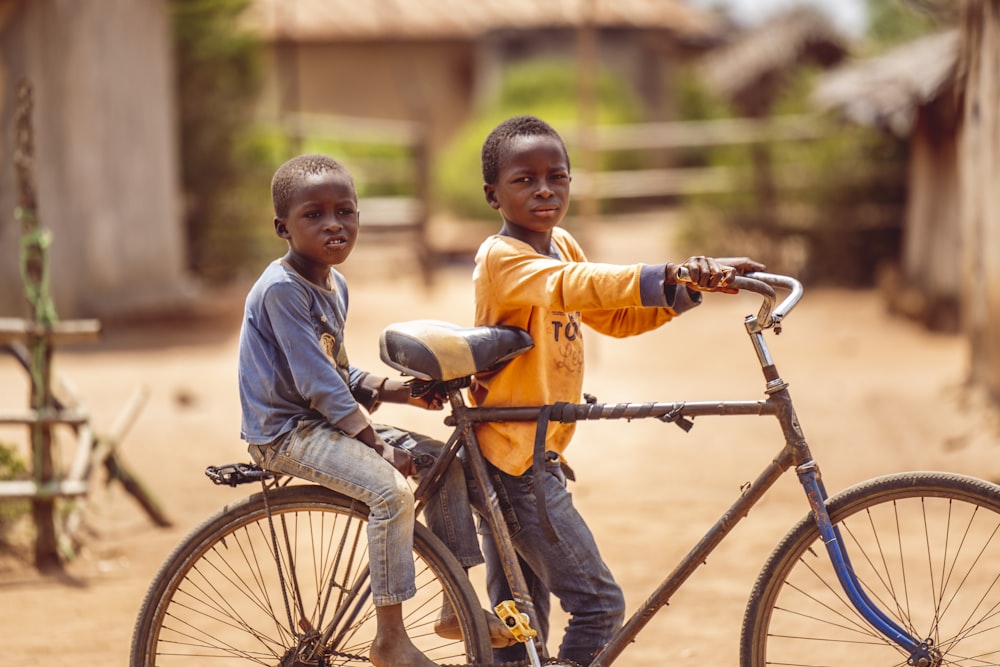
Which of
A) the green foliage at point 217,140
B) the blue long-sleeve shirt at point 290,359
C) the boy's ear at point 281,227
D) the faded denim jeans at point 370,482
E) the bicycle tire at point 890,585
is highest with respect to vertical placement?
the green foliage at point 217,140

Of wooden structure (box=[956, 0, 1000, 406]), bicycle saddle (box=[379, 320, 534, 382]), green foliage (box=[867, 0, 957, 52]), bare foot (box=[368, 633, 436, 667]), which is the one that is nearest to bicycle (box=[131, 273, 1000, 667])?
bicycle saddle (box=[379, 320, 534, 382])

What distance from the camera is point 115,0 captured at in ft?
34.9

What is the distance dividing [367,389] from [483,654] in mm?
650

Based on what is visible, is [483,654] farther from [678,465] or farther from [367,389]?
[678,465]

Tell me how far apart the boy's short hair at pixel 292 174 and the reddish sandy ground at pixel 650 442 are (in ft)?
5.60

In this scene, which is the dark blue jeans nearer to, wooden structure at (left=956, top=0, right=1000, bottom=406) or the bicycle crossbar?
the bicycle crossbar

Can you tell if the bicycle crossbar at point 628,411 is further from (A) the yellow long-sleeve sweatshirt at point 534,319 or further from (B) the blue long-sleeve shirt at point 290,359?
(B) the blue long-sleeve shirt at point 290,359

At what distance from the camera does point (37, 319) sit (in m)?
4.72

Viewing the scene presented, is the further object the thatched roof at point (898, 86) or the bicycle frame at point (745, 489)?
the thatched roof at point (898, 86)

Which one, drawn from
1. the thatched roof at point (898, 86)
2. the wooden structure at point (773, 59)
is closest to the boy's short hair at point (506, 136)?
the thatched roof at point (898, 86)

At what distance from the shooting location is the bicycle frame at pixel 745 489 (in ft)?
Answer: 8.54

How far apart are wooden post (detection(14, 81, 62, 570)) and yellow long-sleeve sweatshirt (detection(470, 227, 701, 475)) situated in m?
2.40

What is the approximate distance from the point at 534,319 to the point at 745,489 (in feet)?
1.92

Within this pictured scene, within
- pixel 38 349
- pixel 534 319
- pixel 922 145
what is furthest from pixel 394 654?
pixel 922 145
